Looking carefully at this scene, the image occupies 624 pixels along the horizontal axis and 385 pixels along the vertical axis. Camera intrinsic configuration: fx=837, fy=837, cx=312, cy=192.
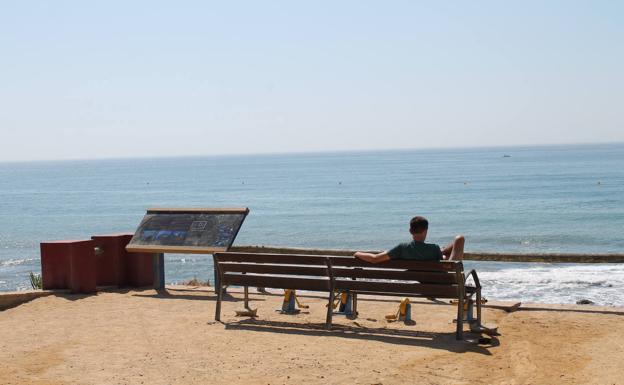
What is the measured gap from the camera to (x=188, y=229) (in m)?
11.1

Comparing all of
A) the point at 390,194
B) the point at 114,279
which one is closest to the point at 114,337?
the point at 114,279

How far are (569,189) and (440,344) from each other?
64163mm

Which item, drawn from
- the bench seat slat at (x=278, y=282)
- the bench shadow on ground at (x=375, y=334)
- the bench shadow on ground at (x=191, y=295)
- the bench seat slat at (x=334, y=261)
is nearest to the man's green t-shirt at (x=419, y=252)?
the bench seat slat at (x=334, y=261)

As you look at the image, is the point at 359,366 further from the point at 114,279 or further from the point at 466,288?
the point at 114,279

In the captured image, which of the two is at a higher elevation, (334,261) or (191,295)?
(334,261)

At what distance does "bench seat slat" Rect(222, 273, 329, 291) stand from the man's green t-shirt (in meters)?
0.87

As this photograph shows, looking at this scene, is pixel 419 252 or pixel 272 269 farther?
pixel 272 269

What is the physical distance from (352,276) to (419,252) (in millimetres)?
736

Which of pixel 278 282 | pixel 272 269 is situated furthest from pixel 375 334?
pixel 272 269

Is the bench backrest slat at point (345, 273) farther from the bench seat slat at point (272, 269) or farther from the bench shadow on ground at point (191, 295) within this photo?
the bench shadow on ground at point (191, 295)

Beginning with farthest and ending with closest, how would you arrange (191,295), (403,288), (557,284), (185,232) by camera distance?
1. (557,284)
2. (185,232)
3. (191,295)
4. (403,288)

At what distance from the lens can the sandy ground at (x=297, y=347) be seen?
656 centimetres

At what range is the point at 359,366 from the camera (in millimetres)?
6766

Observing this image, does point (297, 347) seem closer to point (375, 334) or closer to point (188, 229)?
point (375, 334)
